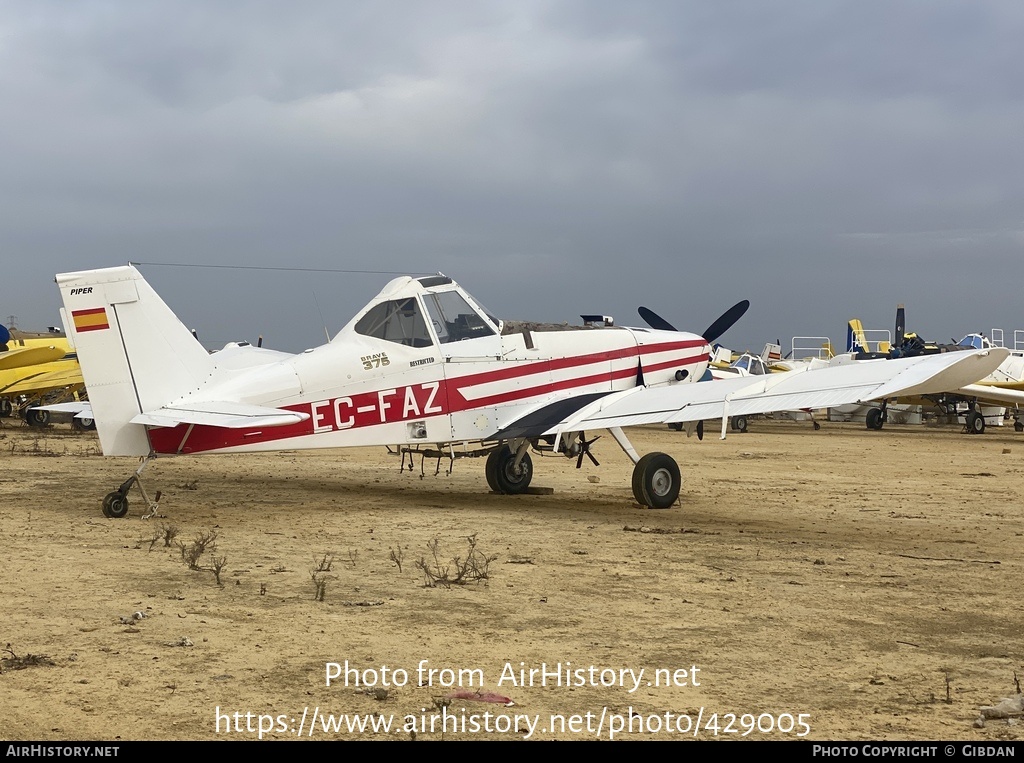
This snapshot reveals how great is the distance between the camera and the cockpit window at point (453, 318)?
12.1m

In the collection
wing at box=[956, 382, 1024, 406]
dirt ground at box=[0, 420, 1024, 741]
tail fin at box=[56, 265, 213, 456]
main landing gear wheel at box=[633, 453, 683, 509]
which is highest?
tail fin at box=[56, 265, 213, 456]

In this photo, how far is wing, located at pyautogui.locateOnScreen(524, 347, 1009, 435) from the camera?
967 centimetres

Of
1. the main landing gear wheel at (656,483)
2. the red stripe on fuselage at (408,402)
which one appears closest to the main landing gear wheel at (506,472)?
the red stripe on fuselage at (408,402)

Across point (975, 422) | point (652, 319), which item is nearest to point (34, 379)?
point (652, 319)

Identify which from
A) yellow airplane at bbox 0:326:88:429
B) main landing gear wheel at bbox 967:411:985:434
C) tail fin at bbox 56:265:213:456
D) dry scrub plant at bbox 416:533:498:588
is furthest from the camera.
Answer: main landing gear wheel at bbox 967:411:985:434

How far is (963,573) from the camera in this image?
7.86 metres

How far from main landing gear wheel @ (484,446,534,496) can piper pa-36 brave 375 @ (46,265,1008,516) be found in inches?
0.9

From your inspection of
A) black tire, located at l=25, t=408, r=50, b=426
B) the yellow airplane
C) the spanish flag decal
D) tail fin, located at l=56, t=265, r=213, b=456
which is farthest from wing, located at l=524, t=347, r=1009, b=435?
black tire, located at l=25, t=408, r=50, b=426

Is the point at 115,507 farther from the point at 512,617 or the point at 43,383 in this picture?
the point at 43,383

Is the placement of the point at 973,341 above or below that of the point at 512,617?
above

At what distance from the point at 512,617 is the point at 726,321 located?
33.3 feet

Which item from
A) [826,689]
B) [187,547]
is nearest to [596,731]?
[826,689]

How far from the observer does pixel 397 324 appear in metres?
11.9

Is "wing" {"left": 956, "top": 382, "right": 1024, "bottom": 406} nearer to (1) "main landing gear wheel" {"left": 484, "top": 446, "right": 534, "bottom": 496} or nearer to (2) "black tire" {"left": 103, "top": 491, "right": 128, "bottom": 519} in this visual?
(1) "main landing gear wheel" {"left": 484, "top": 446, "right": 534, "bottom": 496}
